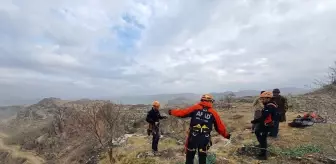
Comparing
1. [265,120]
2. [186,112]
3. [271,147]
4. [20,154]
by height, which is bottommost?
[20,154]

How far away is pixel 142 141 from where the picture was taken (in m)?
15.2

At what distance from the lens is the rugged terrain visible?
9.32 metres

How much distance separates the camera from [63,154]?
24.0 meters

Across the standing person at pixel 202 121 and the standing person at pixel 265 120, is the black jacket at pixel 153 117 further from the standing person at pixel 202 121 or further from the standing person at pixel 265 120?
the standing person at pixel 202 121

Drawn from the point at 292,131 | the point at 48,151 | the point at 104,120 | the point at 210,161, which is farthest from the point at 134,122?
the point at 210,161

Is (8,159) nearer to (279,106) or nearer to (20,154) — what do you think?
(20,154)

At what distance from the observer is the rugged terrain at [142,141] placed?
9.32 m

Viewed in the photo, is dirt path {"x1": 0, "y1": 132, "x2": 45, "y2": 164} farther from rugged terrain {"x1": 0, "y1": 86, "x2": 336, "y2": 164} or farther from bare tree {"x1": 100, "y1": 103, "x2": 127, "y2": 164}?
bare tree {"x1": 100, "y1": 103, "x2": 127, "y2": 164}

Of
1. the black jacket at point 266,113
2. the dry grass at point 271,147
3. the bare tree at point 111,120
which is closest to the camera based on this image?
the black jacket at point 266,113

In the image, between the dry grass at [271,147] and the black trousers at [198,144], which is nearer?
the black trousers at [198,144]

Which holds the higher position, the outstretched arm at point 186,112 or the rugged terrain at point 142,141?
the outstretched arm at point 186,112

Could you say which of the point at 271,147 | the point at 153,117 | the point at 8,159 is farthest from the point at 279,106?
the point at 8,159

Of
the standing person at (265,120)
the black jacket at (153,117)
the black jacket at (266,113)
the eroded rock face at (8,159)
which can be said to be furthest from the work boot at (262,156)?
the eroded rock face at (8,159)

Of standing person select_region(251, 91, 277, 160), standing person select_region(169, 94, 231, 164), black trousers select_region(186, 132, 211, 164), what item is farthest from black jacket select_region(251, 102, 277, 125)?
black trousers select_region(186, 132, 211, 164)
